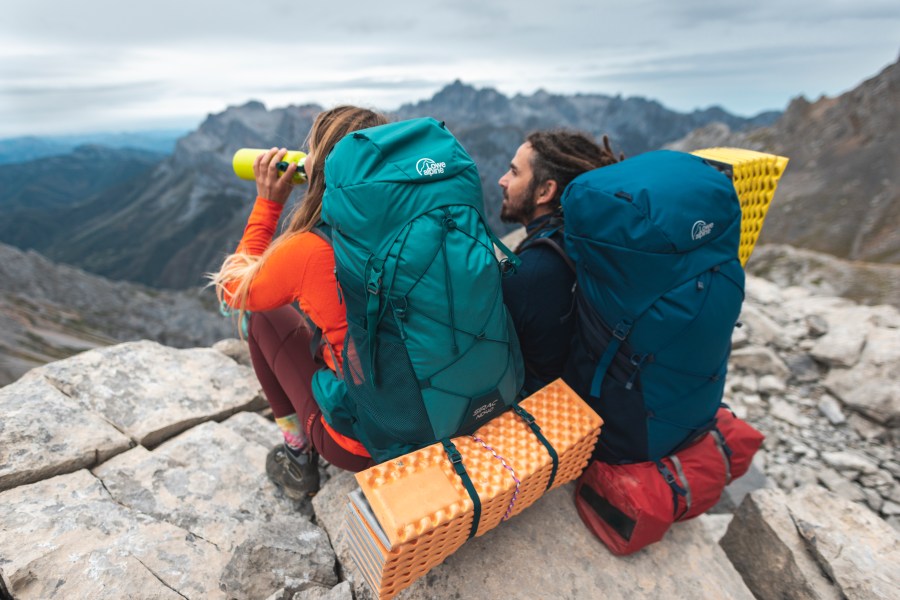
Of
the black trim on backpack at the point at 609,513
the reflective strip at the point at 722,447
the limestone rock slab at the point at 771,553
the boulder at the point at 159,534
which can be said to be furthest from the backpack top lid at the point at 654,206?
the boulder at the point at 159,534

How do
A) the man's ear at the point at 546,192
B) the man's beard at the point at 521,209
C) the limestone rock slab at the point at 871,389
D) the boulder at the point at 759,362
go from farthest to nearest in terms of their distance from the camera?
the boulder at the point at 759,362 → the limestone rock slab at the point at 871,389 → the man's beard at the point at 521,209 → the man's ear at the point at 546,192

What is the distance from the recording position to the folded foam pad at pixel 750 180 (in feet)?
14.7

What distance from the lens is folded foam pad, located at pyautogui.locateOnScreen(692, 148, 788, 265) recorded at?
4480 millimetres

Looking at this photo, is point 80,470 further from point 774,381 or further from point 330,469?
point 774,381

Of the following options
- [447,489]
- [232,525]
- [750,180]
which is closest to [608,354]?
[447,489]

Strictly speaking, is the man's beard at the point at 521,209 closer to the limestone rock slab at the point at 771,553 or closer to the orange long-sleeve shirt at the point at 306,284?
the orange long-sleeve shirt at the point at 306,284

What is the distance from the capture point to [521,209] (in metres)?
4.86

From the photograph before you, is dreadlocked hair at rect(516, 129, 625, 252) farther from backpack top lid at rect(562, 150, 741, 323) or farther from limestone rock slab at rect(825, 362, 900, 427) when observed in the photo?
limestone rock slab at rect(825, 362, 900, 427)

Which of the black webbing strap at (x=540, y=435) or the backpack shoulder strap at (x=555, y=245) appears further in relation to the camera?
the backpack shoulder strap at (x=555, y=245)

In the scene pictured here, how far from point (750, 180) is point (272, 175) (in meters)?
4.51

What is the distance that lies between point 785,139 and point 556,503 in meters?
143

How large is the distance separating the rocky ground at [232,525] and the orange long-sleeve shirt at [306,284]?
1.96 meters

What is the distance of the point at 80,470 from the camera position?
194 inches

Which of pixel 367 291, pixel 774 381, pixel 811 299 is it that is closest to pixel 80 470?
pixel 367 291
